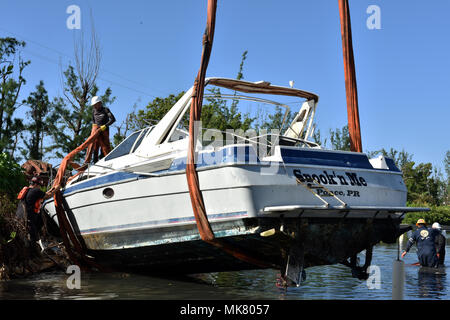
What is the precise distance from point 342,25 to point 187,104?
3.24 m

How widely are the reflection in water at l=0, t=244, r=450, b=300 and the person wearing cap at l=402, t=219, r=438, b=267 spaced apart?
0.91 m

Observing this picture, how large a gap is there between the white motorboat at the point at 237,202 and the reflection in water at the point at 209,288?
48 centimetres

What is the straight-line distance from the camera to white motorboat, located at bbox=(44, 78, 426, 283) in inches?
297

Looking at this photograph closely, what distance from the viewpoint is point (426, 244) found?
13.4 metres

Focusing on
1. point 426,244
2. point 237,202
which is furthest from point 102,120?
point 426,244

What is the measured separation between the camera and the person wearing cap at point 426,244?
13242mm

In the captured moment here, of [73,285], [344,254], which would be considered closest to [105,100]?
[73,285]


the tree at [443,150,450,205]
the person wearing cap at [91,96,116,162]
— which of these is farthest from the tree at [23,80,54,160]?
the tree at [443,150,450,205]

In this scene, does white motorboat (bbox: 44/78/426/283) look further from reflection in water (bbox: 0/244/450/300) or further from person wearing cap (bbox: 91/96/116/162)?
person wearing cap (bbox: 91/96/116/162)

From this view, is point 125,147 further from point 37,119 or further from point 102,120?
point 37,119

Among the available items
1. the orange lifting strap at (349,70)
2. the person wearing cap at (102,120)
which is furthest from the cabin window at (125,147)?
the orange lifting strap at (349,70)

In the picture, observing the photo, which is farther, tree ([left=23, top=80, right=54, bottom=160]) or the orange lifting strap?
tree ([left=23, top=80, right=54, bottom=160])

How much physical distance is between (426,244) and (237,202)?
771 cm

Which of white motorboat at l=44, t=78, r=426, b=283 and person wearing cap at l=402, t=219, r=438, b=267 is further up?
white motorboat at l=44, t=78, r=426, b=283
